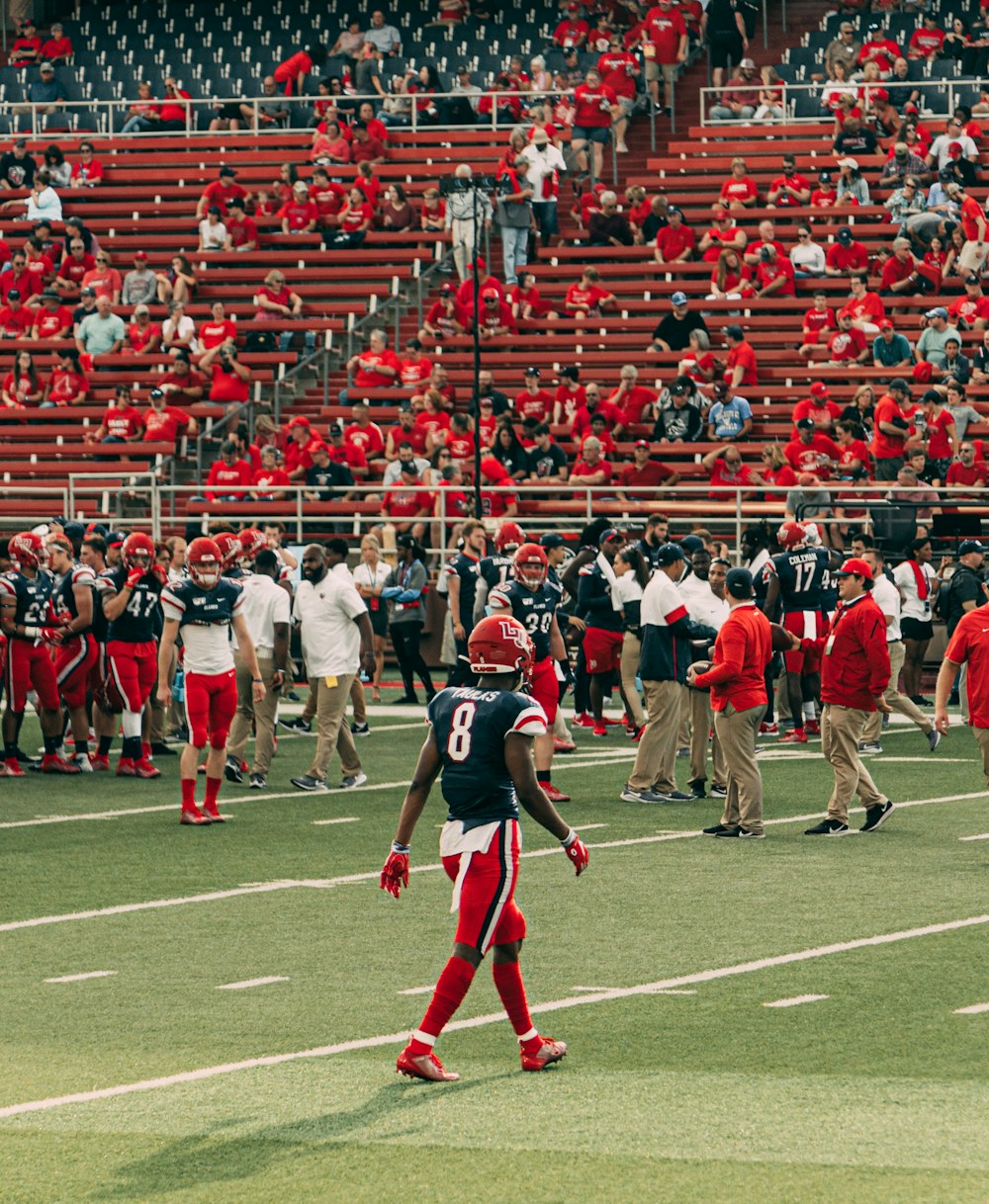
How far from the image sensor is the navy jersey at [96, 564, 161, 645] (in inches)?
679

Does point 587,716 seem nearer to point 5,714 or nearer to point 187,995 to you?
point 5,714

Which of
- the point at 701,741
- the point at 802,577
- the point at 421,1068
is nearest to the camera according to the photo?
the point at 421,1068

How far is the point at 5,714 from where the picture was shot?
17.4m

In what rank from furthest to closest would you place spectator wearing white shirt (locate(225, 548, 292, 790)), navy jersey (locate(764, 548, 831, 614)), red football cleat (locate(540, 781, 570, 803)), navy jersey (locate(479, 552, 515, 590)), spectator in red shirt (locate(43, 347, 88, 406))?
spectator in red shirt (locate(43, 347, 88, 406)) < navy jersey (locate(764, 548, 831, 614)) < navy jersey (locate(479, 552, 515, 590)) < spectator wearing white shirt (locate(225, 548, 292, 790)) < red football cleat (locate(540, 781, 570, 803))

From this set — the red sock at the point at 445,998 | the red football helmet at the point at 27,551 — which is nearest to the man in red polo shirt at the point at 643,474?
the red football helmet at the point at 27,551

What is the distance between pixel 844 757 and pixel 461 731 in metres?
6.27

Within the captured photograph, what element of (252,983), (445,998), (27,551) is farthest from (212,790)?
(445,998)

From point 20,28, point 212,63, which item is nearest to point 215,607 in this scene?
point 212,63

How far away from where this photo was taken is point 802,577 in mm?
18922

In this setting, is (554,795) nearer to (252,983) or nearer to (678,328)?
(252,983)

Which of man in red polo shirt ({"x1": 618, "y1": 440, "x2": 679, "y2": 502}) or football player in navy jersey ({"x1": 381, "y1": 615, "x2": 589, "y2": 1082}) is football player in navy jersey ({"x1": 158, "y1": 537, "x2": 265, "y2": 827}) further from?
man in red polo shirt ({"x1": 618, "y1": 440, "x2": 679, "y2": 502})

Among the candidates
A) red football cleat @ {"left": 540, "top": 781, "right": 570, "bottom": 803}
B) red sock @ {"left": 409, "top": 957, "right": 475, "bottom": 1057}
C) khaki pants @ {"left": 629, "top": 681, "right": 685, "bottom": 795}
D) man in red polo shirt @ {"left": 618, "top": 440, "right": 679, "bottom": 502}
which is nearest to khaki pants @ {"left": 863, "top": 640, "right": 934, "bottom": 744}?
khaki pants @ {"left": 629, "top": 681, "right": 685, "bottom": 795}

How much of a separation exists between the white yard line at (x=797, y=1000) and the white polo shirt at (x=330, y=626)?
7.34 metres

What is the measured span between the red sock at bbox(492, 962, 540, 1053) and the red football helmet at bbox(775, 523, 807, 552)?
1120cm
